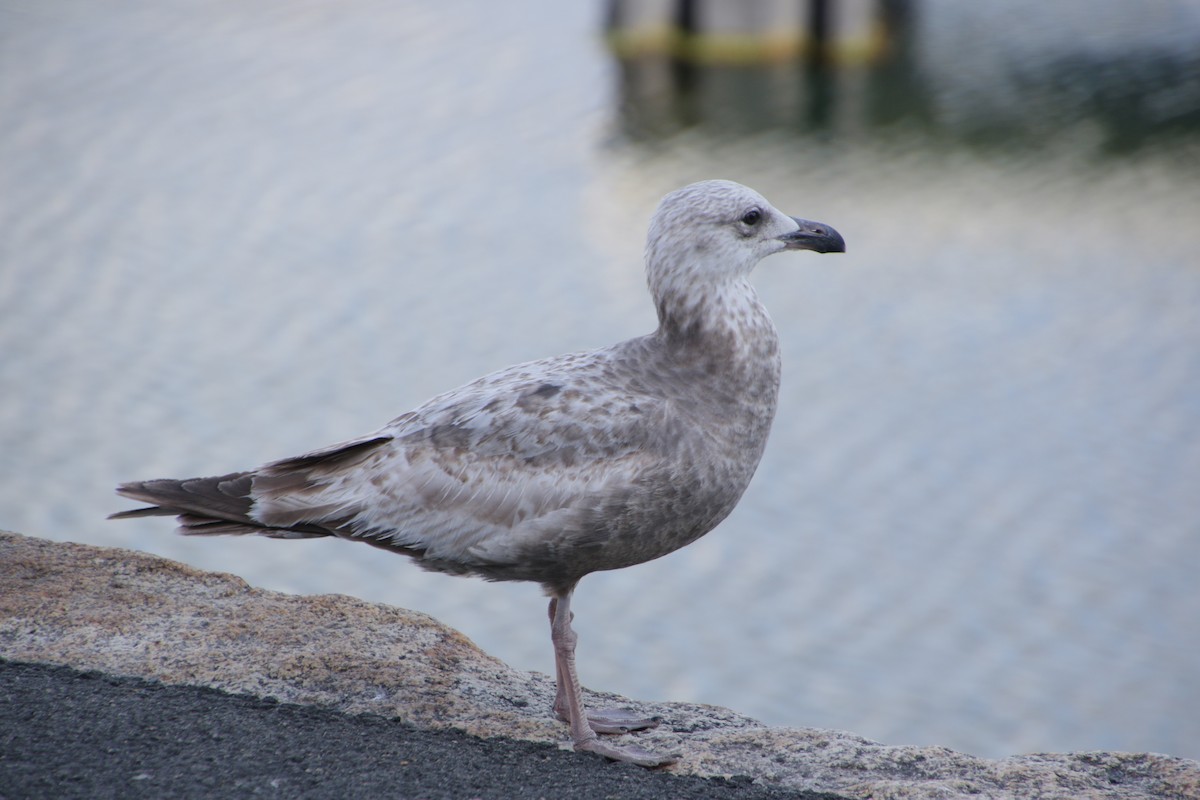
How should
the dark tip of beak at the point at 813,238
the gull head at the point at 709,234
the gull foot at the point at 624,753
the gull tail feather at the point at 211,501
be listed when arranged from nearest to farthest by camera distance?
the gull foot at the point at 624,753 → the gull tail feather at the point at 211,501 → the gull head at the point at 709,234 → the dark tip of beak at the point at 813,238

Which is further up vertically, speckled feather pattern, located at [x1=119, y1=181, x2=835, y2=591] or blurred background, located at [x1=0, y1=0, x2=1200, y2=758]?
blurred background, located at [x1=0, y1=0, x2=1200, y2=758]

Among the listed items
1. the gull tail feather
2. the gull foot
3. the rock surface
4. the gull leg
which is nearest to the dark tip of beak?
the gull leg

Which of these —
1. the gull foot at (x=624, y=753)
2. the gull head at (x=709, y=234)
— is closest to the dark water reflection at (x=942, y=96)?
the gull head at (x=709, y=234)

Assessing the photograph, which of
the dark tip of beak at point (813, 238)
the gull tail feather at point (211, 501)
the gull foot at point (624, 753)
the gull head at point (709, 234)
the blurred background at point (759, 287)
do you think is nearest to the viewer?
the gull foot at point (624, 753)

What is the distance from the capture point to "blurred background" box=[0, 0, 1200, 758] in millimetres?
17406

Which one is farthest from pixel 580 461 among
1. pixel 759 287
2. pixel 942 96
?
pixel 942 96

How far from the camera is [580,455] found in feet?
21.4

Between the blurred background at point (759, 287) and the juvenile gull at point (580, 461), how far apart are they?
955cm

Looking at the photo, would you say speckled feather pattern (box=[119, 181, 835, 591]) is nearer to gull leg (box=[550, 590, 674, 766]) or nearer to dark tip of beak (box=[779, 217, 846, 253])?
dark tip of beak (box=[779, 217, 846, 253])

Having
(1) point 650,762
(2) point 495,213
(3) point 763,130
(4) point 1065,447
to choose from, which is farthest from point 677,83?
(1) point 650,762

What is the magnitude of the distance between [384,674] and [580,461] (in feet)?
5.08

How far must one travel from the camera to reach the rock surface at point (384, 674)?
21.3ft

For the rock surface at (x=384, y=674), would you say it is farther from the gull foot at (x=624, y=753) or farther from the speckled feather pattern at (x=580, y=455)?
the speckled feather pattern at (x=580, y=455)

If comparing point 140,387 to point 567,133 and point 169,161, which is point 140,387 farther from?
point 567,133
